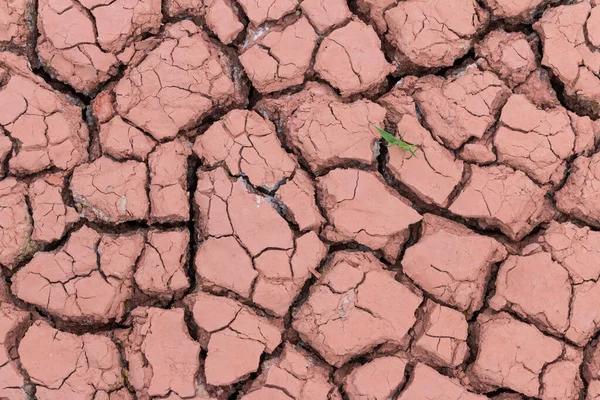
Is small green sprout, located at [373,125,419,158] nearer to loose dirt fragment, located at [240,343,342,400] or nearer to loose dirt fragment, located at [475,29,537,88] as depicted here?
loose dirt fragment, located at [475,29,537,88]

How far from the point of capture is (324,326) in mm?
2244

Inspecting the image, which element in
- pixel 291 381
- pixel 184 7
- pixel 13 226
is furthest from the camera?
pixel 184 7

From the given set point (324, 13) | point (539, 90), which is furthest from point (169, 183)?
point (539, 90)

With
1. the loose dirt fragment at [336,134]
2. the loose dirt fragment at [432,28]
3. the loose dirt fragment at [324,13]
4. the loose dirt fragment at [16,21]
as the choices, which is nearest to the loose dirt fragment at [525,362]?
the loose dirt fragment at [336,134]

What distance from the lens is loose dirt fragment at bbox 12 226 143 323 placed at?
2.27 m

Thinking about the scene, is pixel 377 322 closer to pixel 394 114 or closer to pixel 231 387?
pixel 231 387

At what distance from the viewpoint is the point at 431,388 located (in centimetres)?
222

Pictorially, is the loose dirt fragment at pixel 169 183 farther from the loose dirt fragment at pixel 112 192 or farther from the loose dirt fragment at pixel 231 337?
the loose dirt fragment at pixel 231 337

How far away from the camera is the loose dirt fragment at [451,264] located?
7.57 ft

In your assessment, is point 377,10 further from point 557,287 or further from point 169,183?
point 557,287

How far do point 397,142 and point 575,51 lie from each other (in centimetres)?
89

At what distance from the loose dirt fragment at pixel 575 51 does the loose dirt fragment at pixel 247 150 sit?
1.19m

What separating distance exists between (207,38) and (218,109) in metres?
0.31

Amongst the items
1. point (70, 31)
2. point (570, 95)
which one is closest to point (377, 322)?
point (570, 95)
